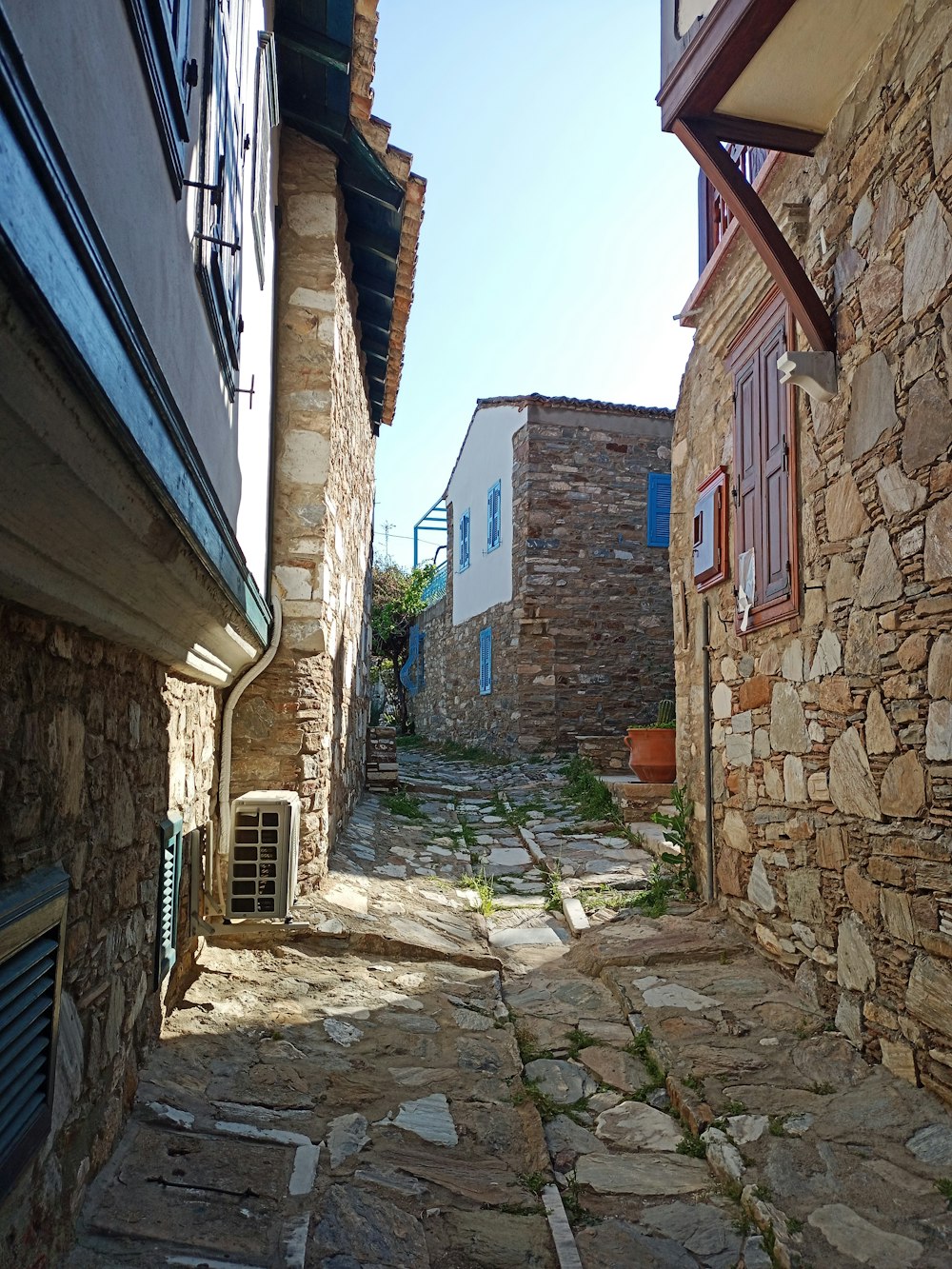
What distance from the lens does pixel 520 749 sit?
11.7 m

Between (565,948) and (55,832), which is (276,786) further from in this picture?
(55,832)

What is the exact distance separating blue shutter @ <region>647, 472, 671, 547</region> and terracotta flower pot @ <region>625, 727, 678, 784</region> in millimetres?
4787

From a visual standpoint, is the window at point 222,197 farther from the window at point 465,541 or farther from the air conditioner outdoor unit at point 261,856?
the window at point 465,541

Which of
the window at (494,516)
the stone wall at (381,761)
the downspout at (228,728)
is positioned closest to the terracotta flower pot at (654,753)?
the stone wall at (381,761)

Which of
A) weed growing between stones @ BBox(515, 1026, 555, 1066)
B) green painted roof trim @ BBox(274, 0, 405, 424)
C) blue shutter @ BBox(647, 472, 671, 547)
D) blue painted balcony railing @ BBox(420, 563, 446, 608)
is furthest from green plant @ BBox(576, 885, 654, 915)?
blue painted balcony railing @ BBox(420, 563, 446, 608)

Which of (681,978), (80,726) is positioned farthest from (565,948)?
(80,726)

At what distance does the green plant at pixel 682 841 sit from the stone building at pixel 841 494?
601 mm

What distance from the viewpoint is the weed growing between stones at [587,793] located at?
26.4 feet

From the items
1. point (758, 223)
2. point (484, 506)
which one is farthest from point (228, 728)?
point (484, 506)

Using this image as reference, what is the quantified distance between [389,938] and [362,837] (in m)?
2.07

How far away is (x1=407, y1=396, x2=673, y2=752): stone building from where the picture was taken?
38.7ft

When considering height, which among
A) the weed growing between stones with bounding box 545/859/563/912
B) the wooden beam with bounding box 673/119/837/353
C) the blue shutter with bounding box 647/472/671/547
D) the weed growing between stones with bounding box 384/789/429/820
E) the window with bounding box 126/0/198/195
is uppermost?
the blue shutter with bounding box 647/472/671/547

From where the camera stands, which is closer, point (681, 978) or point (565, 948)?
point (681, 978)

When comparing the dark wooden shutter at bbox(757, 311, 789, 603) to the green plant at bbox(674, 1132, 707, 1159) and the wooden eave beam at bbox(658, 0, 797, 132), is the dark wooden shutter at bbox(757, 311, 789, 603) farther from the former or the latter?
the green plant at bbox(674, 1132, 707, 1159)
